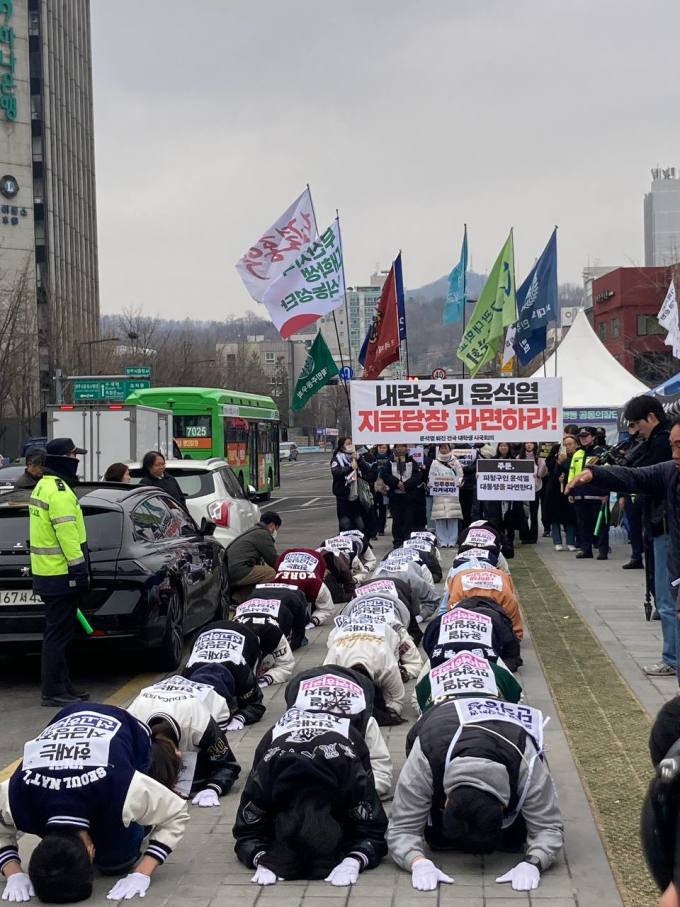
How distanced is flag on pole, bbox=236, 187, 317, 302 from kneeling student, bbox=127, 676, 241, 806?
44.0ft

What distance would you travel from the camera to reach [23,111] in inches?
2719

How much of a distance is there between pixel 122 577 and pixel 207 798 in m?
3.32

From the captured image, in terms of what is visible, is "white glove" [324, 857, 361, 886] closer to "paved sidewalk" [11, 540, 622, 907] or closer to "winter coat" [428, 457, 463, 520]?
"paved sidewalk" [11, 540, 622, 907]

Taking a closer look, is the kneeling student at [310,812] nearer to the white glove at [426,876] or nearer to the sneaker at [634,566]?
the white glove at [426,876]

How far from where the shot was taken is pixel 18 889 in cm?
490

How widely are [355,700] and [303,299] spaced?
1426cm

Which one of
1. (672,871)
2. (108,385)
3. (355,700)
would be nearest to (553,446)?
(355,700)

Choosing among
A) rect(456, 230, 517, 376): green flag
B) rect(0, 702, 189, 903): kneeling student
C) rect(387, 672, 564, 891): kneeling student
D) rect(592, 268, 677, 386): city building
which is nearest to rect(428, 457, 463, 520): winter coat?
rect(456, 230, 517, 376): green flag

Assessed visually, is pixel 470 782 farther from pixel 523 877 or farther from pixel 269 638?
pixel 269 638

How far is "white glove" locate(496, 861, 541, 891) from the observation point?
4.85 m

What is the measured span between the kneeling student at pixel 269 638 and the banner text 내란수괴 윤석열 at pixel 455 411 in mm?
7923

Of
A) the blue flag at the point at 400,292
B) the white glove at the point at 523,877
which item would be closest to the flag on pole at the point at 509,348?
the blue flag at the point at 400,292

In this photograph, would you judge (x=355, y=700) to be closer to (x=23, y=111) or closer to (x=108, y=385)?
(x=108, y=385)

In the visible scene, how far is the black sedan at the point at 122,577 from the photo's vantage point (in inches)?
359
